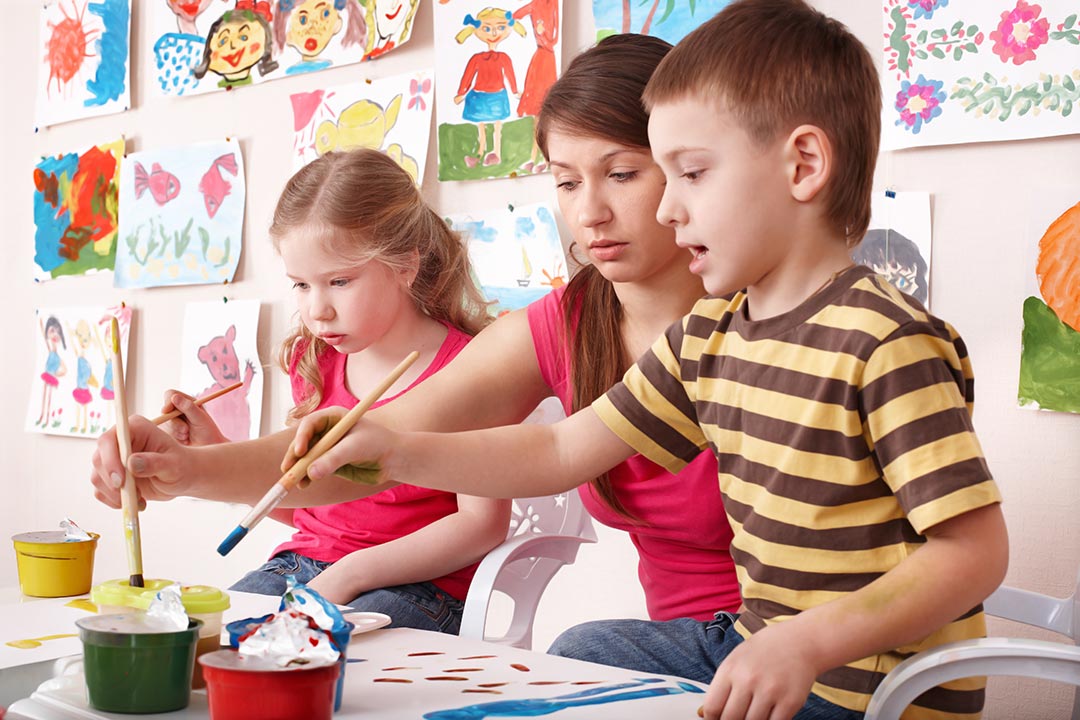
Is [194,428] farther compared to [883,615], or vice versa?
[194,428]

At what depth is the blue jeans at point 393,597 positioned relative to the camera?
3.95 ft

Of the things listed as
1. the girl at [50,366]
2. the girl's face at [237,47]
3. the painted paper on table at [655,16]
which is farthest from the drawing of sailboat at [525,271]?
the girl at [50,366]

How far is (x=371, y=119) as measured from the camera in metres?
1.92

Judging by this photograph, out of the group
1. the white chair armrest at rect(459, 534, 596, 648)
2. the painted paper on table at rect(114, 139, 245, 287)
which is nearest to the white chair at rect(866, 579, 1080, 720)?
the white chair armrest at rect(459, 534, 596, 648)

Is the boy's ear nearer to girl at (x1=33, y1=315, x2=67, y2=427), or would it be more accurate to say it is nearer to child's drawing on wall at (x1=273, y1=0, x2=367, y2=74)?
child's drawing on wall at (x1=273, y1=0, x2=367, y2=74)

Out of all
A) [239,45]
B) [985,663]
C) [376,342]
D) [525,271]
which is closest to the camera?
[985,663]

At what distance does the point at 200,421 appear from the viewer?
1165 millimetres

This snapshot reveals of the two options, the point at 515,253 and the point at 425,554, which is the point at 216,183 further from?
the point at 425,554

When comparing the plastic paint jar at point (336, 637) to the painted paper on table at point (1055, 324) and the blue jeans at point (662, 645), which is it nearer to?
the blue jeans at point (662, 645)

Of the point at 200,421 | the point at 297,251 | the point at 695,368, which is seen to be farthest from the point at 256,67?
the point at 695,368

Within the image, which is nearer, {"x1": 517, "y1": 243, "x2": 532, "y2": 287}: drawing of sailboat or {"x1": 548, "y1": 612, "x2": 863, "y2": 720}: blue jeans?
{"x1": 548, "y1": 612, "x2": 863, "y2": 720}: blue jeans

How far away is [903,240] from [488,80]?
73 centimetres

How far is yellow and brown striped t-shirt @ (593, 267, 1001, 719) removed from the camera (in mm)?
724

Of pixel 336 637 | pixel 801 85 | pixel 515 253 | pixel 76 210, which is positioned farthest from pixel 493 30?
pixel 336 637
